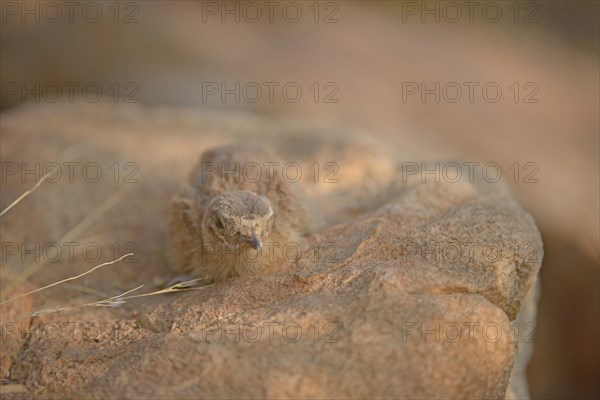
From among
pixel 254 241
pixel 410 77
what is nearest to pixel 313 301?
pixel 254 241

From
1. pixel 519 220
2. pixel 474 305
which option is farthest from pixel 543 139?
pixel 474 305

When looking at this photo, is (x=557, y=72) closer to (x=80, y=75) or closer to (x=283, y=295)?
(x=80, y=75)

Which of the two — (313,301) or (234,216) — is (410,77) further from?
(313,301)

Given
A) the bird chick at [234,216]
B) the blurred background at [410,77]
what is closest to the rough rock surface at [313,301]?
the bird chick at [234,216]

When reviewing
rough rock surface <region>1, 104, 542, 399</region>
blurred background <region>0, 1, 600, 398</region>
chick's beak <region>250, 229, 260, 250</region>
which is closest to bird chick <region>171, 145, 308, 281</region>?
chick's beak <region>250, 229, 260, 250</region>

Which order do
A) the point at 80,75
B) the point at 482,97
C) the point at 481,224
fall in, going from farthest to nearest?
the point at 482,97 → the point at 80,75 → the point at 481,224

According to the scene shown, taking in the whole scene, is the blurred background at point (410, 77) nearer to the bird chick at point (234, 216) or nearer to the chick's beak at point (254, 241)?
the bird chick at point (234, 216)
